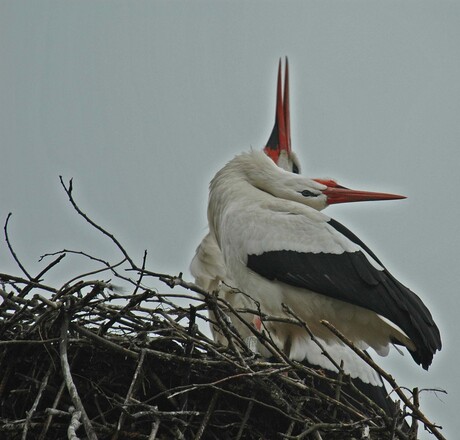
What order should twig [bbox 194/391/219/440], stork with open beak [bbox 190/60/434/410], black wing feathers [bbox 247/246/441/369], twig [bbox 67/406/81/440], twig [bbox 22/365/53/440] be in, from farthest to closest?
stork with open beak [bbox 190/60/434/410], black wing feathers [bbox 247/246/441/369], twig [bbox 194/391/219/440], twig [bbox 22/365/53/440], twig [bbox 67/406/81/440]

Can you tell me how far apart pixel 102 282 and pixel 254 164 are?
78.4 inches

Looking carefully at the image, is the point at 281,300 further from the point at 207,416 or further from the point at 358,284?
the point at 207,416

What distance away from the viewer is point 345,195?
5.74m

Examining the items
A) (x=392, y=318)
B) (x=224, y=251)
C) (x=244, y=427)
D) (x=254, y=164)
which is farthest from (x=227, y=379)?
(x=254, y=164)

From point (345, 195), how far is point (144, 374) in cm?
197

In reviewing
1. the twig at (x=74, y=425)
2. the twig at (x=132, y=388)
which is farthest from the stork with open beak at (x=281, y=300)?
the twig at (x=74, y=425)

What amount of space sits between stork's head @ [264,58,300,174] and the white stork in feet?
4.86

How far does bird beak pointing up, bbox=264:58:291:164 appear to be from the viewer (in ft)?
23.2

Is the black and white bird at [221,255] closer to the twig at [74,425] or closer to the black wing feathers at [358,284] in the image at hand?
the black wing feathers at [358,284]

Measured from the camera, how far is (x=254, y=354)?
426 cm

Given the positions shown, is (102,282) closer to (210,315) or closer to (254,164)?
(210,315)

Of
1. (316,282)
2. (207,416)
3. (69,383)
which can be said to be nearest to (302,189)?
(316,282)

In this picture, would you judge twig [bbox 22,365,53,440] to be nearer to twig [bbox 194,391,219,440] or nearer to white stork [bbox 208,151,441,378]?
twig [bbox 194,391,219,440]

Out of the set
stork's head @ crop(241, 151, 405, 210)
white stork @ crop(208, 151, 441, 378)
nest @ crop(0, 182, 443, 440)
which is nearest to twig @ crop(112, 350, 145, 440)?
nest @ crop(0, 182, 443, 440)
